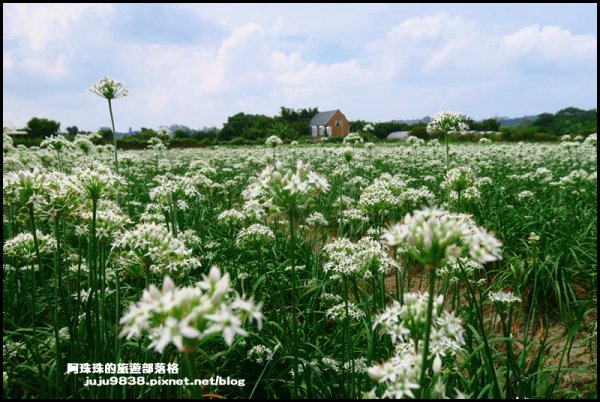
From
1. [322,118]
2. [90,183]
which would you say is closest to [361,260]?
[90,183]

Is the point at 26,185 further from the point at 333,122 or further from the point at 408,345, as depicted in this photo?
the point at 333,122

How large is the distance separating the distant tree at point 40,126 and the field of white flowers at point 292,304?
2141 inches

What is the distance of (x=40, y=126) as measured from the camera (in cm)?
5356

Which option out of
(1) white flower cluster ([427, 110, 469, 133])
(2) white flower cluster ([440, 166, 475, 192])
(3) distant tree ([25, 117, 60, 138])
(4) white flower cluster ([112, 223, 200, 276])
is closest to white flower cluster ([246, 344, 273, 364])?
(4) white flower cluster ([112, 223, 200, 276])

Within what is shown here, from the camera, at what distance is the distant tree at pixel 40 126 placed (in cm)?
5181

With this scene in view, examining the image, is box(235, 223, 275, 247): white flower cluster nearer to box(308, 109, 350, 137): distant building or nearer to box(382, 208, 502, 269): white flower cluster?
box(382, 208, 502, 269): white flower cluster

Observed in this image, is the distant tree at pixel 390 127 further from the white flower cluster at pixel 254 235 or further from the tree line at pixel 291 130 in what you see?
the white flower cluster at pixel 254 235

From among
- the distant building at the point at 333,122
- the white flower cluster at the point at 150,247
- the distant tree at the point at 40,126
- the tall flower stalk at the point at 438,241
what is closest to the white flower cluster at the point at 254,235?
the white flower cluster at the point at 150,247

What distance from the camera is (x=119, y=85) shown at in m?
5.65

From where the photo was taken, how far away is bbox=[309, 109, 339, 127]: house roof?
357 ft

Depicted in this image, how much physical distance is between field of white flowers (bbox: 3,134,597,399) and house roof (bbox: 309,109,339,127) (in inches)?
4062

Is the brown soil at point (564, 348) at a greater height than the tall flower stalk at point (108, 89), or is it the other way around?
the tall flower stalk at point (108, 89)

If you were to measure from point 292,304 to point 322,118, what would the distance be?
112000 millimetres

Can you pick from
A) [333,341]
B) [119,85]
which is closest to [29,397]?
[333,341]
